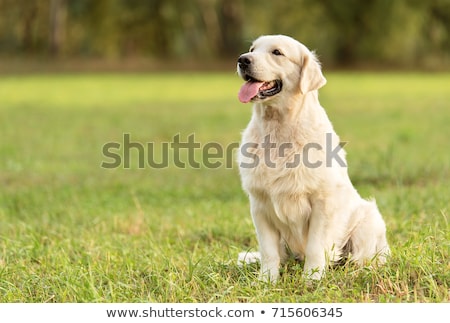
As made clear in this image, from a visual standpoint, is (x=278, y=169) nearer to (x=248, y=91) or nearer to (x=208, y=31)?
A: (x=248, y=91)

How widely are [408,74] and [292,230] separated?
99.2ft

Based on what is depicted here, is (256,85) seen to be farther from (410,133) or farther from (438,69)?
(438,69)

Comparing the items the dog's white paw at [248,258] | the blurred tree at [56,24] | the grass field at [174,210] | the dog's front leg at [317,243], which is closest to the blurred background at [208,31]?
the blurred tree at [56,24]

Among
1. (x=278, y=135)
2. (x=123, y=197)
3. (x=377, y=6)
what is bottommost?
(x=123, y=197)

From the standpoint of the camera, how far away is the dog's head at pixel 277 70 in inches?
185

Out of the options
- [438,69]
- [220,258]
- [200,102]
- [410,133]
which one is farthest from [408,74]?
[220,258]

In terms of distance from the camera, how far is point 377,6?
35.9m

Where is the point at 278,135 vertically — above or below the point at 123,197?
above

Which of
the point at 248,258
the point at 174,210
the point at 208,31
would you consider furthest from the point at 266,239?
the point at 208,31

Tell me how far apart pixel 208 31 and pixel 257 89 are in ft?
128

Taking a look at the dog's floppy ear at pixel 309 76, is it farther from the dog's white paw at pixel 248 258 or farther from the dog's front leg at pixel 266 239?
the dog's white paw at pixel 248 258

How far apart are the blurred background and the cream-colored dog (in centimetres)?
2847

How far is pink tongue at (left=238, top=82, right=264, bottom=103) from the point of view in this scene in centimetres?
468

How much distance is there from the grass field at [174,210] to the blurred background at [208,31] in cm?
1725
